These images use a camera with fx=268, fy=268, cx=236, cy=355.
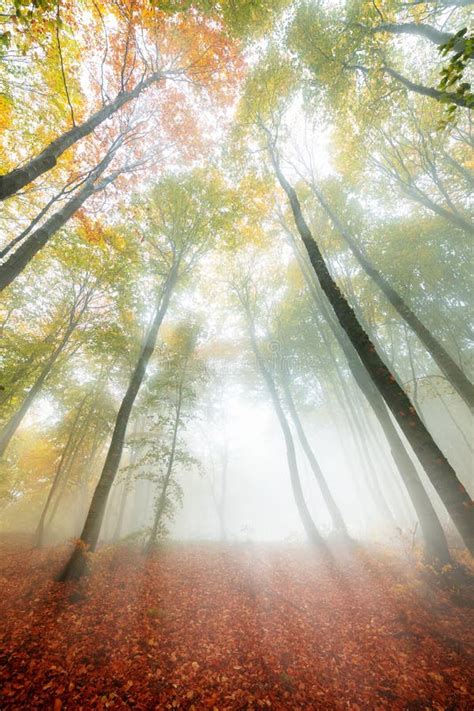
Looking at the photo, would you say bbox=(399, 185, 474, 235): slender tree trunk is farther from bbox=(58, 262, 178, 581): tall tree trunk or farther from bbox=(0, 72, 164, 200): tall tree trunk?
bbox=(58, 262, 178, 581): tall tree trunk

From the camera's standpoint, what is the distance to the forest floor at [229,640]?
3.34m

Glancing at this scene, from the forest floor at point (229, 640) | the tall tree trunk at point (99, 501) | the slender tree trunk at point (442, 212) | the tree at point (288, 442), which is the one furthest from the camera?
the tree at point (288, 442)

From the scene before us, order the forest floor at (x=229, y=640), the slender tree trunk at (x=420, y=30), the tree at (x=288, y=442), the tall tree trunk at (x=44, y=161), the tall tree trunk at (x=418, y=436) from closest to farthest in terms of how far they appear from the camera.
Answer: the forest floor at (x=229, y=640) < the tall tree trunk at (x=44, y=161) < the tall tree trunk at (x=418, y=436) < the slender tree trunk at (x=420, y=30) < the tree at (x=288, y=442)

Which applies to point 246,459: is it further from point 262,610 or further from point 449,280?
point 262,610

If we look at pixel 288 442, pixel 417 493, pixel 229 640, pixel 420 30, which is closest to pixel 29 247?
pixel 229 640

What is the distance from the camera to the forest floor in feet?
11.0

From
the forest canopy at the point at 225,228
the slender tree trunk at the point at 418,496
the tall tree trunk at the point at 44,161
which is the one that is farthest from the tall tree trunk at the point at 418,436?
the tall tree trunk at the point at 44,161

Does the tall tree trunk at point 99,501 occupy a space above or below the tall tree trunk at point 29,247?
below

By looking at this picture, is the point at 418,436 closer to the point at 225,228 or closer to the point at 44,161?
the point at 44,161

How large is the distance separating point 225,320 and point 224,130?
427 inches

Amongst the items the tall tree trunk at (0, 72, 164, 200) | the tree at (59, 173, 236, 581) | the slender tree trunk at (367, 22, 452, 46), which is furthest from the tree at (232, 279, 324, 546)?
the slender tree trunk at (367, 22, 452, 46)

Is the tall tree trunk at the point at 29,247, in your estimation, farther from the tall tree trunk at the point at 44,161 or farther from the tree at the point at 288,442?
the tree at the point at 288,442

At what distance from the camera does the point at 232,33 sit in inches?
364

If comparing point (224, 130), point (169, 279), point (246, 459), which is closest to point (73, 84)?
point (224, 130)
